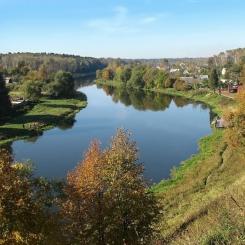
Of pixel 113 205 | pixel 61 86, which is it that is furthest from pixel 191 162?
pixel 61 86

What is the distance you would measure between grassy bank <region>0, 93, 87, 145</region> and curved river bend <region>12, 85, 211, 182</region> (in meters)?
1.97

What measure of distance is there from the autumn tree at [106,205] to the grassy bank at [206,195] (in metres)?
1.75

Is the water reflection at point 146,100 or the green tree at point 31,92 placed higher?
the green tree at point 31,92

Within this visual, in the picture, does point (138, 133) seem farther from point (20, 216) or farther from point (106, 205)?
point (20, 216)

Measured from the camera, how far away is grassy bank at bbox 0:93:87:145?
77312 millimetres

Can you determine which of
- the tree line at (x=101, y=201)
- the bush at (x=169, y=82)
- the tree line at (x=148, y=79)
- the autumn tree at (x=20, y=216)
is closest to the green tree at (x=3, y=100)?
the tree line at (x=101, y=201)

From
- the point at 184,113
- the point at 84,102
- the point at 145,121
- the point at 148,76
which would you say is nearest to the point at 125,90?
the point at 148,76

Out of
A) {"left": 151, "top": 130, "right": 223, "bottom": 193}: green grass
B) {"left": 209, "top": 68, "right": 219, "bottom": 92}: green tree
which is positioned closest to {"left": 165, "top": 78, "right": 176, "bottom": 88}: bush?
{"left": 209, "top": 68, "right": 219, "bottom": 92}: green tree

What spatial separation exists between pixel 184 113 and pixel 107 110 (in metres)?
20.7

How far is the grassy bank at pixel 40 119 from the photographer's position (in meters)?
77.3

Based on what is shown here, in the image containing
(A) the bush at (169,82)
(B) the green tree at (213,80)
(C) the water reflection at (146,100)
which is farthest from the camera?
(A) the bush at (169,82)

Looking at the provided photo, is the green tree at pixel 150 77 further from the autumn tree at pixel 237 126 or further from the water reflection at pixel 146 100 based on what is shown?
the autumn tree at pixel 237 126

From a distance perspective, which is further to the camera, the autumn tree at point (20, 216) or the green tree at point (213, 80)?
the green tree at point (213, 80)

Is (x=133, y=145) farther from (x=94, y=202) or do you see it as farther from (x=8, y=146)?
(x=8, y=146)
